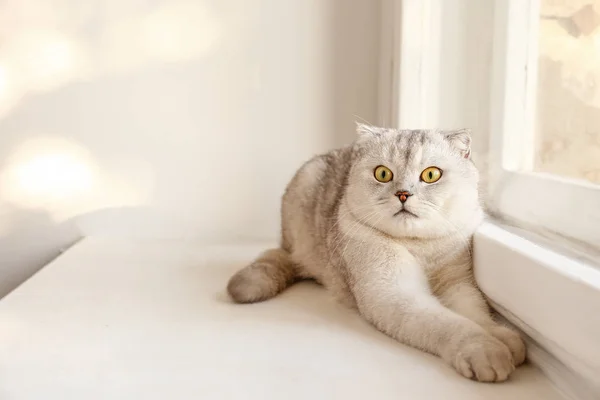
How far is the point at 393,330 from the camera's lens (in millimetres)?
950

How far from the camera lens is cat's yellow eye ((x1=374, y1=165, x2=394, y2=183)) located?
42.8 inches

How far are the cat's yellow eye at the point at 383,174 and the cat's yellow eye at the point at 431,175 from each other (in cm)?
6

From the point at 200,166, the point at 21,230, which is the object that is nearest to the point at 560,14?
the point at 200,166

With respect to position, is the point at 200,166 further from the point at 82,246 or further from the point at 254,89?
the point at 82,246

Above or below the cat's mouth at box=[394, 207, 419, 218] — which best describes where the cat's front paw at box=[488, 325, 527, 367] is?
below

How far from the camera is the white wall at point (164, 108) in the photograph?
1.70 metres

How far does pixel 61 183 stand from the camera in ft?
5.71

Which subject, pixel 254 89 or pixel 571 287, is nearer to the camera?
pixel 571 287

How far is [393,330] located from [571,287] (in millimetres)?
310

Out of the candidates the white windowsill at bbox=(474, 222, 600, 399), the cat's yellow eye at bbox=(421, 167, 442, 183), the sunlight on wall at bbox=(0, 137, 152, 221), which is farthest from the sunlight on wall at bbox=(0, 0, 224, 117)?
the white windowsill at bbox=(474, 222, 600, 399)

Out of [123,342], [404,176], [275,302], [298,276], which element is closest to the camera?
→ [123,342]

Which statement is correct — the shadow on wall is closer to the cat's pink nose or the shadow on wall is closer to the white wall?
the white wall

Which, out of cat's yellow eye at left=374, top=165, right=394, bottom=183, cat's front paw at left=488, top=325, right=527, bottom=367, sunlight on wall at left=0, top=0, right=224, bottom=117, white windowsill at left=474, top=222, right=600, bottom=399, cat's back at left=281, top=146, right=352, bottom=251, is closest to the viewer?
white windowsill at left=474, top=222, right=600, bottom=399

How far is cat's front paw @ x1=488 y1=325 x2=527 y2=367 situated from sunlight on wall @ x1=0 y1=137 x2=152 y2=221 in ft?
3.87
